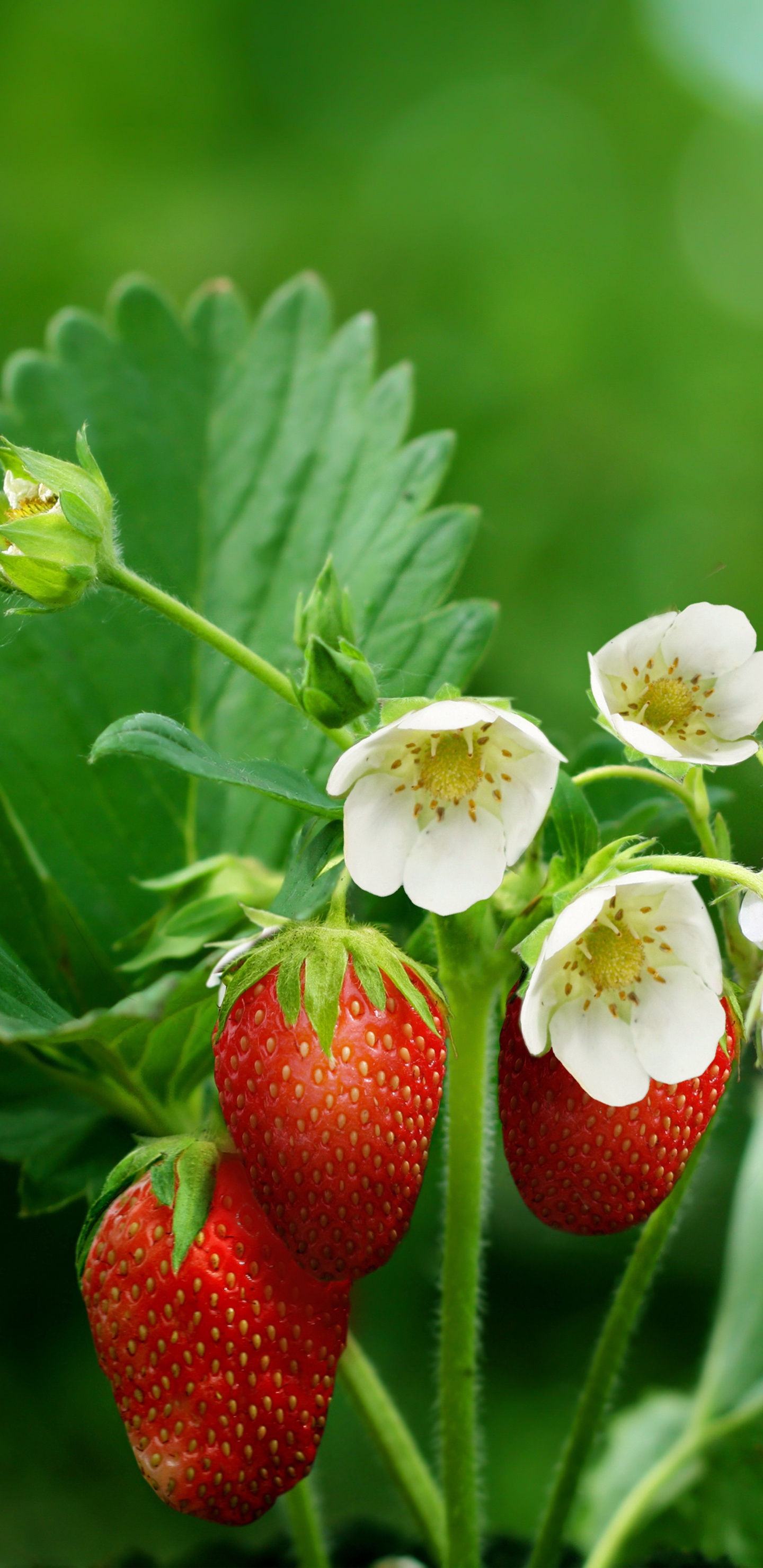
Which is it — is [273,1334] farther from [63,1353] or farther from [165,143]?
[165,143]

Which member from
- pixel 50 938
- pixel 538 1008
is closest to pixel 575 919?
pixel 538 1008

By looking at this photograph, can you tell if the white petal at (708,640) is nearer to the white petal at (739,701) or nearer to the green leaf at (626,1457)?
the white petal at (739,701)

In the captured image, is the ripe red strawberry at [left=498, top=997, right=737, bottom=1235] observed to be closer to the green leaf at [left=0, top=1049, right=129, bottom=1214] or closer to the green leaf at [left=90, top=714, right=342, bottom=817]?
the green leaf at [left=90, top=714, right=342, bottom=817]

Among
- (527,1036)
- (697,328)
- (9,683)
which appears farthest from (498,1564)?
(697,328)

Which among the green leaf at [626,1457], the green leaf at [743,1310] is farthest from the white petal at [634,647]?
the green leaf at [626,1457]

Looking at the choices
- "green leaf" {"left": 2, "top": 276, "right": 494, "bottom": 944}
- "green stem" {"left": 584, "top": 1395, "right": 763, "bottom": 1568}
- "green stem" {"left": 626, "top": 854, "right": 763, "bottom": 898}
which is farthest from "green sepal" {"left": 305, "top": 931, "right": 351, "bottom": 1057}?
"green stem" {"left": 584, "top": 1395, "right": 763, "bottom": 1568}

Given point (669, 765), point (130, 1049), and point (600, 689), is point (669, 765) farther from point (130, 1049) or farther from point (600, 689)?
point (130, 1049)

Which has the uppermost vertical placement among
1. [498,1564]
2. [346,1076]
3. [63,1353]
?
[346,1076]

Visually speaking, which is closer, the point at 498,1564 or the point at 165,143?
the point at 498,1564
